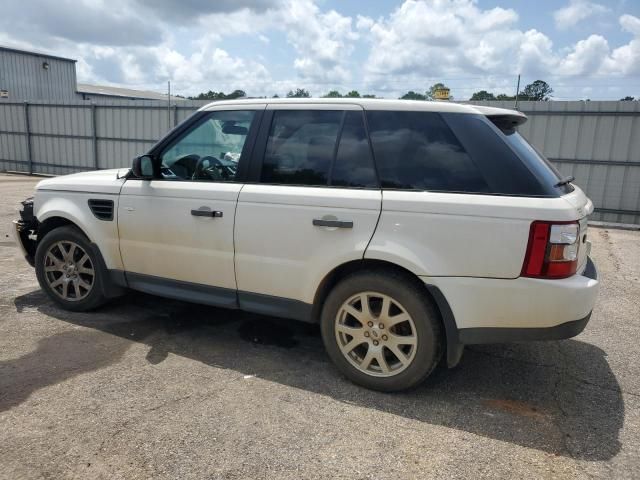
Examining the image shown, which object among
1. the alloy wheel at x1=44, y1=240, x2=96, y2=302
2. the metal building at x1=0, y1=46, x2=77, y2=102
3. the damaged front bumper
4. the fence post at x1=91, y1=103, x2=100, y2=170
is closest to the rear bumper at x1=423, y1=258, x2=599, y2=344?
the alloy wheel at x1=44, y1=240, x2=96, y2=302

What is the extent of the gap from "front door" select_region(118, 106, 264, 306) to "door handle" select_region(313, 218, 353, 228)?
0.70m

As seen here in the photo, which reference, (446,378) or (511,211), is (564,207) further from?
(446,378)

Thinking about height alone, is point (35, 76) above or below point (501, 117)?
above

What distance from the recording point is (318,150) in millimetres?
3541

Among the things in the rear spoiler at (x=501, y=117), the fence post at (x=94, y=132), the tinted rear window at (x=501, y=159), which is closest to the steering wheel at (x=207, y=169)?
the tinted rear window at (x=501, y=159)

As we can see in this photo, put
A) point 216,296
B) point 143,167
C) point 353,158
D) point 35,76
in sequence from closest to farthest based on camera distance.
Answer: point 353,158, point 216,296, point 143,167, point 35,76

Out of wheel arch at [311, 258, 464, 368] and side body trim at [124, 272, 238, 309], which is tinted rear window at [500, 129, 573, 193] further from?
side body trim at [124, 272, 238, 309]

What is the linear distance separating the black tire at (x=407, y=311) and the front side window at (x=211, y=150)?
1.24m

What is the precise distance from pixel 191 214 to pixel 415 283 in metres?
1.77

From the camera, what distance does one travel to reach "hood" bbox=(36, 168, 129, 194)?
14.2 ft

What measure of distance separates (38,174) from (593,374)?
19715 millimetres

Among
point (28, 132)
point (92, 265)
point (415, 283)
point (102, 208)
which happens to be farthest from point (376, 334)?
point (28, 132)

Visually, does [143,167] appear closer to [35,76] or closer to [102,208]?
[102,208]

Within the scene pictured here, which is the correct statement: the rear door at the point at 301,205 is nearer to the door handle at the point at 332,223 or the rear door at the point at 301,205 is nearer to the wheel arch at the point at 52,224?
the door handle at the point at 332,223
